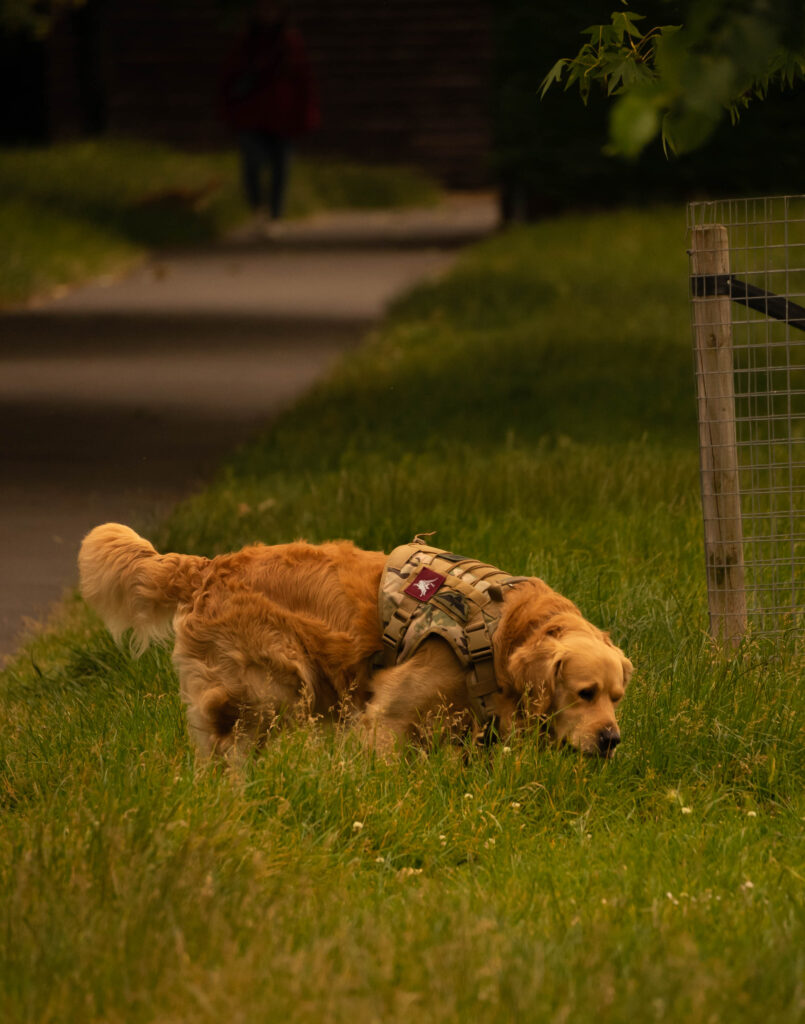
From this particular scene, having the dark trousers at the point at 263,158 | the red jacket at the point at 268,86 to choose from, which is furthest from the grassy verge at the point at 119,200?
the red jacket at the point at 268,86

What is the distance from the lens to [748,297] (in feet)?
16.5

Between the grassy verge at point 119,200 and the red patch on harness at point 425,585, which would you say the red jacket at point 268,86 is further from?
the red patch on harness at point 425,585

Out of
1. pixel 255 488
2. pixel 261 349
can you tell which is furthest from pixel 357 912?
pixel 261 349

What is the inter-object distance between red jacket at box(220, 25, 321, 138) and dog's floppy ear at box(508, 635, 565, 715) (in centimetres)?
1819

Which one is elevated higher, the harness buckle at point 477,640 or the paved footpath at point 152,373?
the harness buckle at point 477,640

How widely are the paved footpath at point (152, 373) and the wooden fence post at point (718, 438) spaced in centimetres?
267

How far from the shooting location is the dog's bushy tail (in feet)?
15.2

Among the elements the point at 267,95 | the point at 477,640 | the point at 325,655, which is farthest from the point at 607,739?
the point at 267,95

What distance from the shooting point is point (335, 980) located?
117 inches

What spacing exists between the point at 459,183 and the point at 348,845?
34.1 m

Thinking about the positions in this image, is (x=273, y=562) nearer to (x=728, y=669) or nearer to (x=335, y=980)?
(x=728, y=669)

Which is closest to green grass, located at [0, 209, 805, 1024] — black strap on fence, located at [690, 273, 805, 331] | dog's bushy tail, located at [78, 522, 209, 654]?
dog's bushy tail, located at [78, 522, 209, 654]

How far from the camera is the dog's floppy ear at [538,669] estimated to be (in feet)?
13.9

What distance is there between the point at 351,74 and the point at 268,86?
15332 mm
